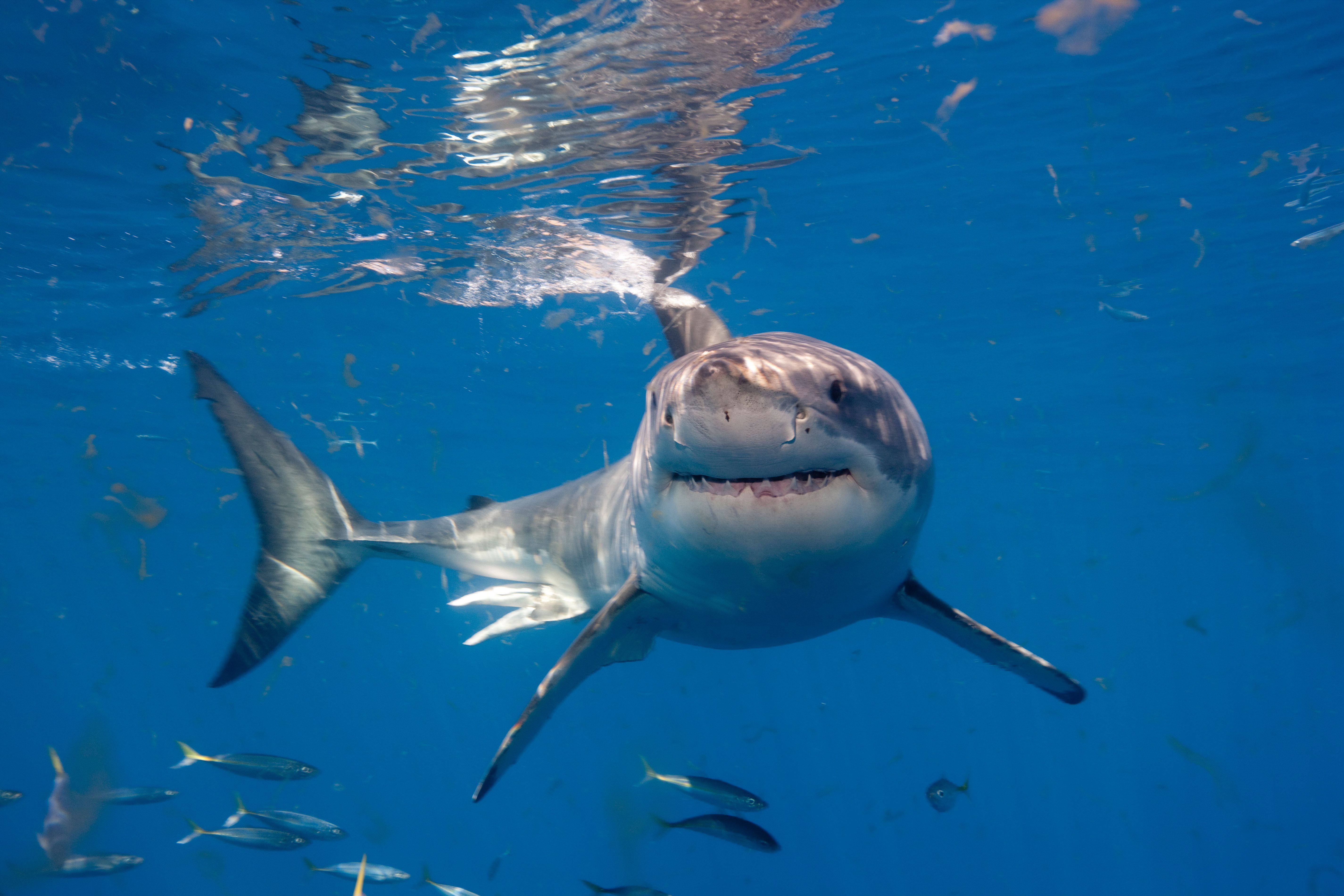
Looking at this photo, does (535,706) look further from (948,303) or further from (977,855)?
(977,855)

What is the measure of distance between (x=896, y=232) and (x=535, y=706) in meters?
11.6

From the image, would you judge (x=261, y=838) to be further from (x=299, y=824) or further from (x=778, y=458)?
(x=778, y=458)

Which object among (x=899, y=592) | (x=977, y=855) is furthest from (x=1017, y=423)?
(x=977, y=855)

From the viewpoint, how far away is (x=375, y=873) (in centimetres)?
830

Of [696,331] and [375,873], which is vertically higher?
[696,331]

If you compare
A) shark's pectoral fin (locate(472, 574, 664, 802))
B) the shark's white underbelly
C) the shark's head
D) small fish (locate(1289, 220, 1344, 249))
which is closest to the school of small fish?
shark's pectoral fin (locate(472, 574, 664, 802))

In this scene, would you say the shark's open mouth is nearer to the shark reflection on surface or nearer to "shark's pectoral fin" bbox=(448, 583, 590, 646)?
"shark's pectoral fin" bbox=(448, 583, 590, 646)

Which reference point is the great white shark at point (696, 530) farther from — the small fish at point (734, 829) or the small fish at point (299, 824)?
the small fish at point (299, 824)

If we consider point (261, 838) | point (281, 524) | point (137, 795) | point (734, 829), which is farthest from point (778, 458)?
point (137, 795)

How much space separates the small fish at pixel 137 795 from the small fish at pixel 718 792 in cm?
640

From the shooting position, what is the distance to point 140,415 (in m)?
21.3

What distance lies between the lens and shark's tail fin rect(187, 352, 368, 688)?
601 cm

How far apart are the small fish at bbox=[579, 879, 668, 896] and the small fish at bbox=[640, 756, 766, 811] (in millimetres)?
954

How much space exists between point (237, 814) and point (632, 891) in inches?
187
